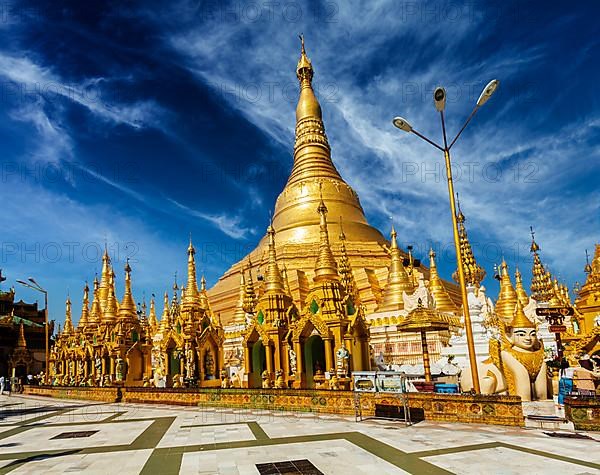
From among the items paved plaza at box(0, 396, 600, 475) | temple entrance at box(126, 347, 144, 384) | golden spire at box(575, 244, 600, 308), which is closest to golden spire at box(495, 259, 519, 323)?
golden spire at box(575, 244, 600, 308)

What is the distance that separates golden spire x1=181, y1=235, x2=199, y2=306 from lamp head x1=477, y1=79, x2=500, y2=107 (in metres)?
18.5

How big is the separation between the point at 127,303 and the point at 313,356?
16.5 m

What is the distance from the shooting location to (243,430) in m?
11.9

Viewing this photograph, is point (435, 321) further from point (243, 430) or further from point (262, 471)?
point (262, 471)

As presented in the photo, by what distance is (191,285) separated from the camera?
26.4 meters

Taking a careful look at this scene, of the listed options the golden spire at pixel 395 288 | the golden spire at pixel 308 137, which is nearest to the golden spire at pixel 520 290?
the golden spire at pixel 395 288

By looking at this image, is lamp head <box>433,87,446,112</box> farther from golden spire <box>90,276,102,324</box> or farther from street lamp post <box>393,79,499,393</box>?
golden spire <box>90,276,102,324</box>

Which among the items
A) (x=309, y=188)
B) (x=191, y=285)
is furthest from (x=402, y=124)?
(x=309, y=188)

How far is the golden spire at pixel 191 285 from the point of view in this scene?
2538 centimetres

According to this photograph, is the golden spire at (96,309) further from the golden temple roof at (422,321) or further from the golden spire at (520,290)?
the golden spire at (520,290)

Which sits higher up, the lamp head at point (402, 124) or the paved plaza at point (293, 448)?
the lamp head at point (402, 124)

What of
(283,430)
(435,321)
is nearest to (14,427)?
(283,430)

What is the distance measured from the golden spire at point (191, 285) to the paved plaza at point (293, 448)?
11.4 metres

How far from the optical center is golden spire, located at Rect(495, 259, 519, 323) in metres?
37.2
